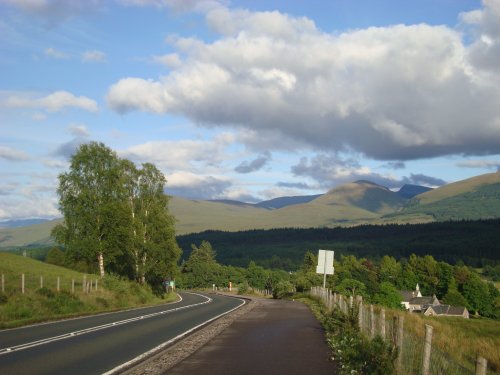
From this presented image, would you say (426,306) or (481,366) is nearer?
(481,366)

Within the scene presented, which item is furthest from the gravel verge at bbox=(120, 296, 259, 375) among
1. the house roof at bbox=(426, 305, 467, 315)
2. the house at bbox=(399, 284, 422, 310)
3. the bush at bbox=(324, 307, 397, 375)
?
the house at bbox=(399, 284, 422, 310)

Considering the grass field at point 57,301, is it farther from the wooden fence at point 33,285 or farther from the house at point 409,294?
the house at point 409,294

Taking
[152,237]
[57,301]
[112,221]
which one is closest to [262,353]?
[57,301]

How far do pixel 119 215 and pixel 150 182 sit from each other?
1029 centimetres

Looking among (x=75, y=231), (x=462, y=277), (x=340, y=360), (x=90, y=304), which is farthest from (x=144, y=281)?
(x=462, y=277)

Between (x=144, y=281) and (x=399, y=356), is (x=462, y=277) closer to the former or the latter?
(x=144, y=281)

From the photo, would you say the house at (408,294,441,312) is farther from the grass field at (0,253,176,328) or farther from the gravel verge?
the gravel verge

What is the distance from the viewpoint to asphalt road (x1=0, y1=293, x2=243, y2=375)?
1335 cm

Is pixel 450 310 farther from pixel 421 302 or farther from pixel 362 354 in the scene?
pixel 362 354

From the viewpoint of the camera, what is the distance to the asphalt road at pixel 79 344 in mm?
13352

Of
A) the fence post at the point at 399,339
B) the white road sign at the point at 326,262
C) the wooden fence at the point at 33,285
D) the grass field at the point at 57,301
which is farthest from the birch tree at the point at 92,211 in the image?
the fence post at the point at 399,339

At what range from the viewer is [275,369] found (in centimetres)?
1334

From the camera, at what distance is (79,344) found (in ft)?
57.1

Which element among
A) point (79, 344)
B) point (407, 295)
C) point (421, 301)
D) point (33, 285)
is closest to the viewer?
point (79, 344)
